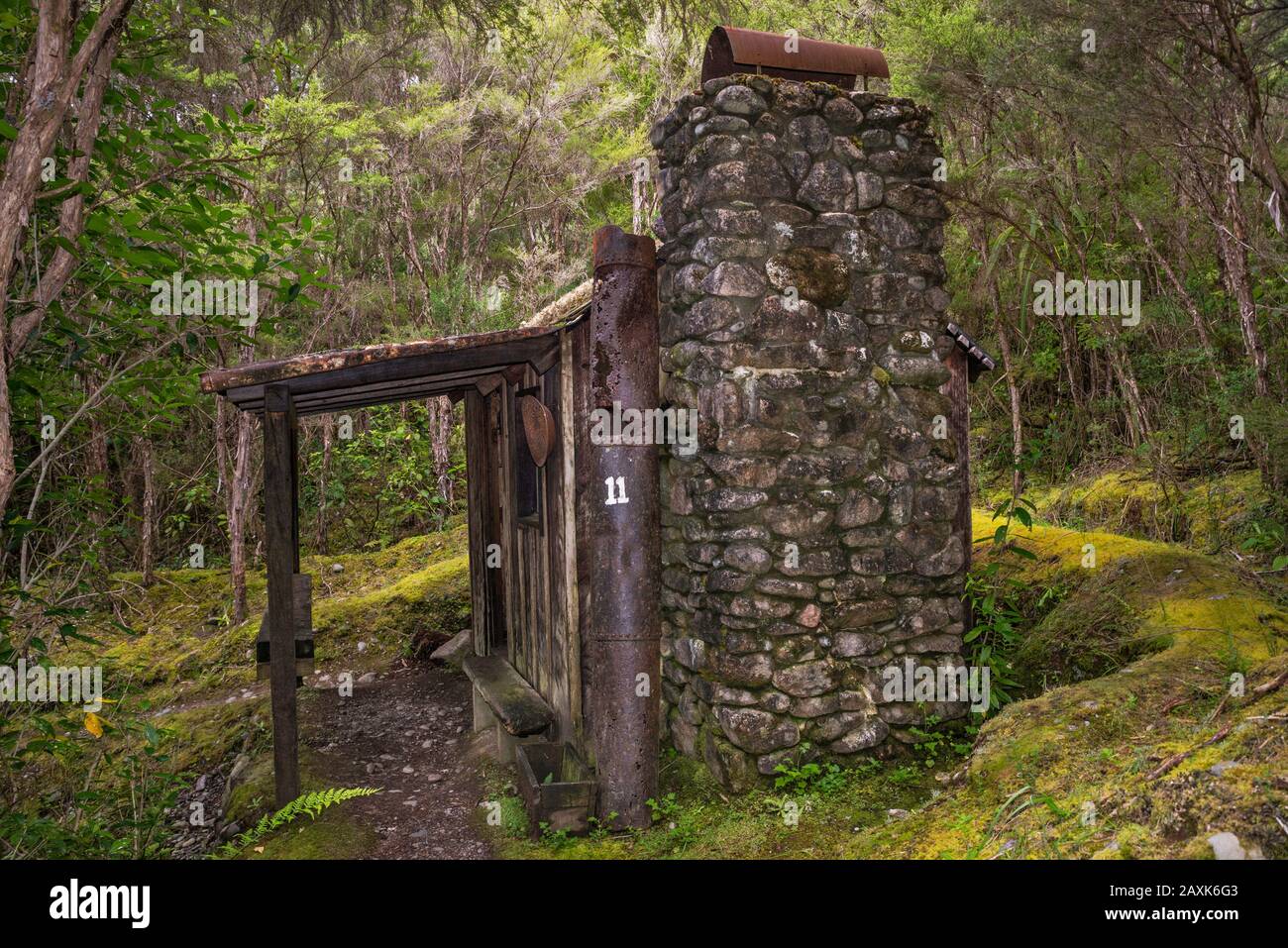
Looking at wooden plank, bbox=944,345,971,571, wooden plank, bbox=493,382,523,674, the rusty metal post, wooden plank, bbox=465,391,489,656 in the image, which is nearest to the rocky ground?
wooden plank, bbox=465,391,489,656

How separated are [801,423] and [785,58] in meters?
2.14

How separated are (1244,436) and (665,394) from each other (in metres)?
5.72

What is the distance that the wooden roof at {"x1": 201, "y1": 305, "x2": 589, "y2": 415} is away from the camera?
16.1 ft

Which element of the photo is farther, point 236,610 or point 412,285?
point 412,285

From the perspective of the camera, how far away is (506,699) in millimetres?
6109

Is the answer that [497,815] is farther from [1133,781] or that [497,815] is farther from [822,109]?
[822,109]

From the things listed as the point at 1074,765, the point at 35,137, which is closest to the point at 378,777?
the point at 35,137

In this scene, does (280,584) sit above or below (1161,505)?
below

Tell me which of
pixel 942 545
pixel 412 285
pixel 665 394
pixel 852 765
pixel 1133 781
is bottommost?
pixel 852 765

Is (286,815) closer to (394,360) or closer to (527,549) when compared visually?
(527,549)

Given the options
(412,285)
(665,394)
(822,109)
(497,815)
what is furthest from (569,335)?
(412,285)

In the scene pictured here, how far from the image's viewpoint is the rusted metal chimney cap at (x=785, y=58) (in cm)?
485

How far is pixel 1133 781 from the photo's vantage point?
3.07 m

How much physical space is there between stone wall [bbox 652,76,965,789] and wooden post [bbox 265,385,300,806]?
236 cm
